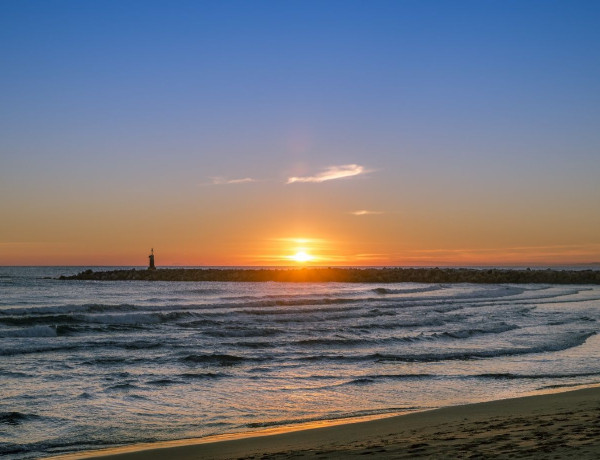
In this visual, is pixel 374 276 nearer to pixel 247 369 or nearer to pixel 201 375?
pixel 247 369

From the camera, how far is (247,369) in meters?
14.8

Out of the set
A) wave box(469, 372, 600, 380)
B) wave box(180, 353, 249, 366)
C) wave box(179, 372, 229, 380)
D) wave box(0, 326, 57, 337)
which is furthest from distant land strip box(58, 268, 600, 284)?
wave box(179, 372, 229, 380)

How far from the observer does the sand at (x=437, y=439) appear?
6.65 metres

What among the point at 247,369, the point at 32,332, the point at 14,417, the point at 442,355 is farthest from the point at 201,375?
the point at 32,332

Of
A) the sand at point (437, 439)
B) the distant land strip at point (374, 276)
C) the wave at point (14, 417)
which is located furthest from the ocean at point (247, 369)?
the distant land strip at point (374, 276)

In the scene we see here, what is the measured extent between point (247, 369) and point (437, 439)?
779cm

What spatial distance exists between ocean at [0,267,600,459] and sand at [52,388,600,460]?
37.9 inches

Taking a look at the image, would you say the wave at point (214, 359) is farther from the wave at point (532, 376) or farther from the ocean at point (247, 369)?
the wave at point (532, 376)

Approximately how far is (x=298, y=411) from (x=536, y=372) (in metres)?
6.36

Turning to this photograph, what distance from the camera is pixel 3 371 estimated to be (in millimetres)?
13859

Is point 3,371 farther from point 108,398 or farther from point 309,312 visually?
point 309,312

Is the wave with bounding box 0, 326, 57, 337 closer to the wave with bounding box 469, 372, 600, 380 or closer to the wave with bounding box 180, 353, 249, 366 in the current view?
the wave with bounding box 180, 353, 249, 366

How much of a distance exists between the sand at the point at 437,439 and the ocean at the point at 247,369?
96 centimetres

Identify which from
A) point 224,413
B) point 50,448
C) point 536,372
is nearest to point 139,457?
point 50,448
